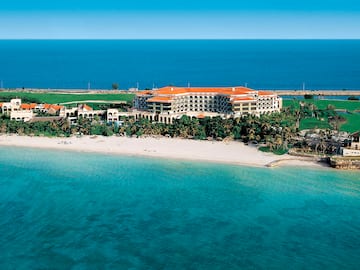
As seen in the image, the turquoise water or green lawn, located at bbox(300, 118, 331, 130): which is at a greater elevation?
green lawn, located at bbox(300, 118, 331, 130)

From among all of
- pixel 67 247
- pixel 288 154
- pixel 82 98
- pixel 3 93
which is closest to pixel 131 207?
pixel 67 247

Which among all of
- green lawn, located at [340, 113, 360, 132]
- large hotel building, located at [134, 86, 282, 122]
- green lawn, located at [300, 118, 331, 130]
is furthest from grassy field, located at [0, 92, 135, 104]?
green lawn, located at [340, 113, 360, 132]

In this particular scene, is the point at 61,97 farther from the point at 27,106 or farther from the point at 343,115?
the point at 343,115

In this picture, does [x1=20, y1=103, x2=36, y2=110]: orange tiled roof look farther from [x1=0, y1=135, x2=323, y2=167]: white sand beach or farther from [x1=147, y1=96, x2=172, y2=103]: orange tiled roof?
[x1=147, y1=96, x2=172, y2=103]: orange tiled roof

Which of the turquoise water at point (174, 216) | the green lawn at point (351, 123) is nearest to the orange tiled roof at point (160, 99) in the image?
the turquoise water at point (174, 216)

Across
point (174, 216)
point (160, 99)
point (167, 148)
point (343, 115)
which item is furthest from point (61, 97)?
point (174, 216)

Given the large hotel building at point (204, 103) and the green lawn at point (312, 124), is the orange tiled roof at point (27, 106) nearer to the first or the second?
the large hotel building at point (204, 103)
